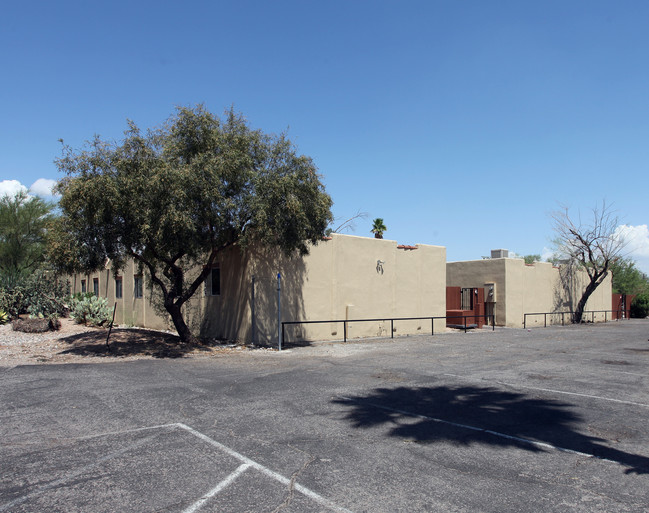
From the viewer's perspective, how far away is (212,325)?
2034cm

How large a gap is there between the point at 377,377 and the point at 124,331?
11.7 metres

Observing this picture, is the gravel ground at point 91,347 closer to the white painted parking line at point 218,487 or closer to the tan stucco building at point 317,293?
the tan stucco building at point 317,293

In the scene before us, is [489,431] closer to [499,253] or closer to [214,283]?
[214,283]

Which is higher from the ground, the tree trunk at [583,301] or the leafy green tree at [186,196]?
the leafy green tree at [186,196]

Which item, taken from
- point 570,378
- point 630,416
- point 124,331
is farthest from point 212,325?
point 630,416

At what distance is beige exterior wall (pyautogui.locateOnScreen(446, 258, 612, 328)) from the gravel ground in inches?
709

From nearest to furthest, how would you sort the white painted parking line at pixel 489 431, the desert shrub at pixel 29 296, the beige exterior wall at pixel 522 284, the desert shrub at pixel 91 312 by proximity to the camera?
the white painted parking line at pixel 489 431 → the desert shrub at pixel 29 296 → the desert shrub at pixel 91 312 → the beige exterior wall at pixel 522 284

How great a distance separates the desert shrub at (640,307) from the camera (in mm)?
43156

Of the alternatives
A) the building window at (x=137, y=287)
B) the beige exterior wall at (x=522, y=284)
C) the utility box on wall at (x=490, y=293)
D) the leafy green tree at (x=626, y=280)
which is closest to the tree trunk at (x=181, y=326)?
the building window at (x=137, y=287)

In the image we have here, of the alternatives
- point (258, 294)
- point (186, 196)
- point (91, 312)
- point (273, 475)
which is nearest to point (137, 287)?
point (91, 312)

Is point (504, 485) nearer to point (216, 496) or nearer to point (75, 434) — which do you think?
point (216, 496)

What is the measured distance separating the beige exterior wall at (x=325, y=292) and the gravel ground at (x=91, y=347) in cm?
183

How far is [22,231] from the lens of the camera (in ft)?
95.9

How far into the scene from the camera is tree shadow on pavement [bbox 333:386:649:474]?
6.43 meters
